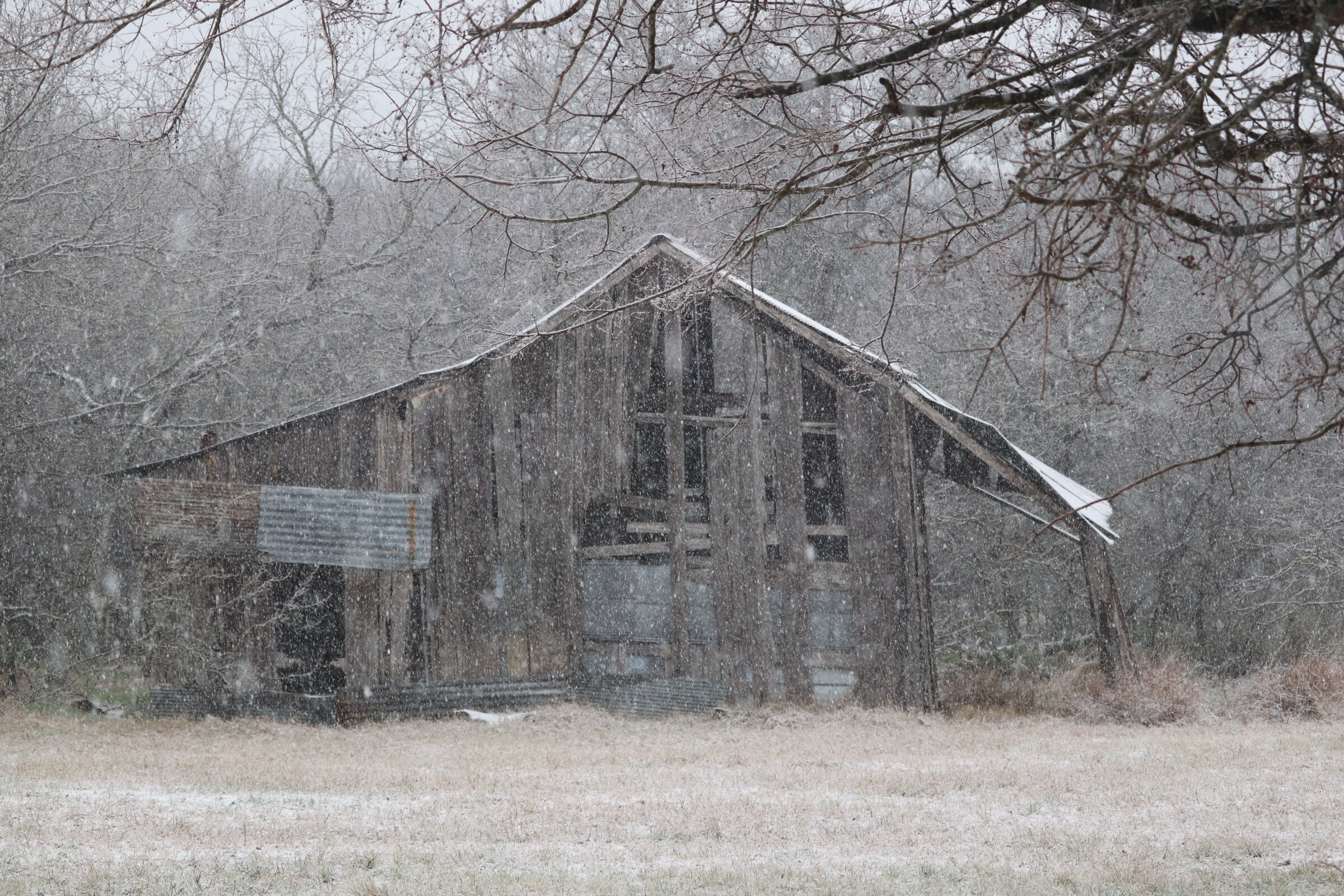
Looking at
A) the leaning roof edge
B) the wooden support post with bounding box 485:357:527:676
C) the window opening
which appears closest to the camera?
the leaning roof edge

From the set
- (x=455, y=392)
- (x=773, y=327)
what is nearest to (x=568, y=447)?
(x=455, y=392)

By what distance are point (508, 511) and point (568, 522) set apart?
75 cm

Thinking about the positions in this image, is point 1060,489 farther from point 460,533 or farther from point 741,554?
point 460,533

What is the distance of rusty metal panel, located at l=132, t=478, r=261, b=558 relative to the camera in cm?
1485

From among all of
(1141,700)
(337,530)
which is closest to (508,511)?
(337,530)

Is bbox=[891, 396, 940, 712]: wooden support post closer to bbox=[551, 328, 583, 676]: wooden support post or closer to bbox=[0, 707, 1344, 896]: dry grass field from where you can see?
bbox=[0, 707, 1344, 896]: dry grass field

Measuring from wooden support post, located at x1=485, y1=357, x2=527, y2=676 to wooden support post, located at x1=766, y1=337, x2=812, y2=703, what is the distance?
316 cm

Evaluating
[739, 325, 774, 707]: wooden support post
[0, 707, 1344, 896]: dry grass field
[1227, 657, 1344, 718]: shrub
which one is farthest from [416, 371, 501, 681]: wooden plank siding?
[1227, 657, 1344, 718]: shrub

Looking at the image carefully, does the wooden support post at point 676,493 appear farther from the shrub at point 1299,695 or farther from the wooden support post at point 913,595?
the shrub at point 1299,695

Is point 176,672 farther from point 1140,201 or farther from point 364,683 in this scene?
point 1140,201

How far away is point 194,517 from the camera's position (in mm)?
14859

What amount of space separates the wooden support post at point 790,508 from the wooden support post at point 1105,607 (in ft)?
10.7

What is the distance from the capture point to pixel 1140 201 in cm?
496

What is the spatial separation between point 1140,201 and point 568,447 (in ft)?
37.1
